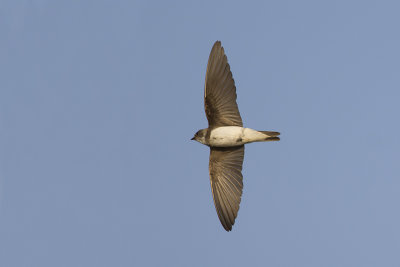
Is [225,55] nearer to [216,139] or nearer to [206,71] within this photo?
[206,71]

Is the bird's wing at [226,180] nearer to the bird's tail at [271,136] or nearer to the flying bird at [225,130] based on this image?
the flying bird at [225,130]

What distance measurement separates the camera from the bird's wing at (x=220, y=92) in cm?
1282

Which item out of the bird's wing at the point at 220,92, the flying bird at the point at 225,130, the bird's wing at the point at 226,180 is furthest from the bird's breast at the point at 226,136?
the bird's wing at the point at 226,180

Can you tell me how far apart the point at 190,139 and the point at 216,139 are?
34.0 inches

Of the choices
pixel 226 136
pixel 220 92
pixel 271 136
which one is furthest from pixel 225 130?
pixel 271 136

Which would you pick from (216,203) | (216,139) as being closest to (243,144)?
(216,139)

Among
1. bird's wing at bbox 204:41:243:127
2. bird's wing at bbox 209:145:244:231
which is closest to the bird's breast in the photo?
bird's wing at bbox 204:41:243:127

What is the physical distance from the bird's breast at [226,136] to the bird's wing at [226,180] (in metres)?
0.42

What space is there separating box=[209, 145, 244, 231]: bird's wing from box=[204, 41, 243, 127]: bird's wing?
834 millimetres

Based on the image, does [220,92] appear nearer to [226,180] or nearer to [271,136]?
[271,136]

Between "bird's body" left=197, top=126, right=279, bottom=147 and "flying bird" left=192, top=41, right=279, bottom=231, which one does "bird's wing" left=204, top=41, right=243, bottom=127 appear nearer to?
"flying bird" left=192, top=41, right=279, bottom=231

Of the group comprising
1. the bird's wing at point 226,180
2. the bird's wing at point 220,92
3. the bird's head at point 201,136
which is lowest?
the bird's wing at point 226,180

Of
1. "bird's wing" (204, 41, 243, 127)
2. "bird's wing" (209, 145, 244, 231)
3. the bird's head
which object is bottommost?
"bird's wing" (209, 145, 244, 231)

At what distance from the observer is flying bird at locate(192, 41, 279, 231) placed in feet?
42.0
